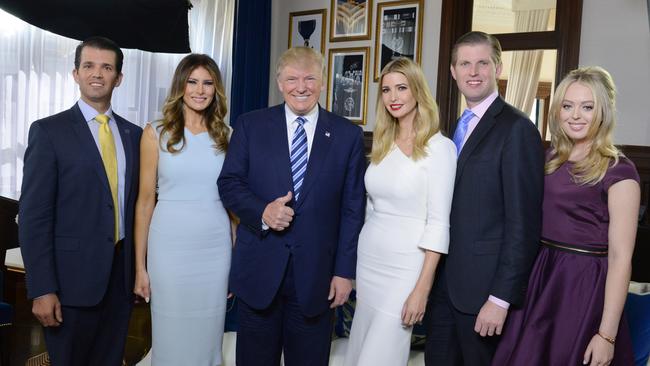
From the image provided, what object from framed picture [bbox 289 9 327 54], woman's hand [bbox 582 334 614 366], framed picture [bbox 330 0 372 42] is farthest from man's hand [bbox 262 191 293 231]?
framed picture [bbox 289 9 327 54]

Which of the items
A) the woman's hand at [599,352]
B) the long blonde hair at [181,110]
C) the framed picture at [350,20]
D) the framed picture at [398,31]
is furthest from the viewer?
the framed picture at [350,20]

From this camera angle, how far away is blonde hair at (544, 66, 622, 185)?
5.98 feet

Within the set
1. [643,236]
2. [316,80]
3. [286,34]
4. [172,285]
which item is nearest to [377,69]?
[286,34]

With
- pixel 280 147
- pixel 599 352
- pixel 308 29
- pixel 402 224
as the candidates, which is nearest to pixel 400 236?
pixel 402 224

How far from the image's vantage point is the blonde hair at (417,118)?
6.68 feet

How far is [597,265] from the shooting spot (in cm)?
182

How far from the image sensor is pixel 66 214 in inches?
79.6

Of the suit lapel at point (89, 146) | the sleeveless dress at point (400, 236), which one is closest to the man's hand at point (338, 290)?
the sleeveless dress at point (400, 236)

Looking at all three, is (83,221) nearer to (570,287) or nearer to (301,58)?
(301,58)

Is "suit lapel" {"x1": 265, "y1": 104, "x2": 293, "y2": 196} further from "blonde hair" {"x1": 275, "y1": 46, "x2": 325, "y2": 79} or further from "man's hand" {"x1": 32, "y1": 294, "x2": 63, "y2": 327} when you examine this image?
"man's hand" {"x1": 32, "y1": 294, "x2": 63, "y2": 327}

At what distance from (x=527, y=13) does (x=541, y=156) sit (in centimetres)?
332

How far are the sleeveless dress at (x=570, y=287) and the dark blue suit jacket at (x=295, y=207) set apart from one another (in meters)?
0.66

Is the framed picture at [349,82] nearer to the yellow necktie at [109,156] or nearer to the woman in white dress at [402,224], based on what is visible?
the woman in white dress at [402,224]

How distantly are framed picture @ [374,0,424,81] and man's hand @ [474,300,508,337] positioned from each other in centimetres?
354
